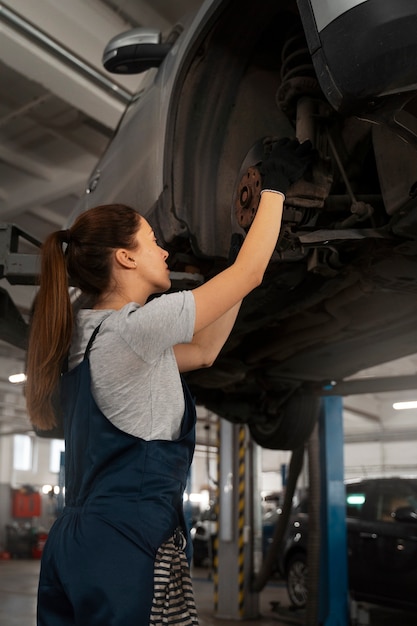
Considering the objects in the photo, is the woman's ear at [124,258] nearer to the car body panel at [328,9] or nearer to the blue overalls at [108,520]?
the blue overalls at [108,520]

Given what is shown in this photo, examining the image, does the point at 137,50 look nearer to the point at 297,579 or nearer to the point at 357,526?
the point at 357,526

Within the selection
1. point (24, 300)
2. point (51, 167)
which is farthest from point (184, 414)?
point (24, 300)

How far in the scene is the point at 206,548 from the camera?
11852 millimetres

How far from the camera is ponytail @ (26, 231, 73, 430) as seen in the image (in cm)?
118

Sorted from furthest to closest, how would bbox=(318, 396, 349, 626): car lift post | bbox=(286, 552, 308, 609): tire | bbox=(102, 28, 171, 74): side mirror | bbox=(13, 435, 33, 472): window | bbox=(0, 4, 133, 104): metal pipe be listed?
bbox=(13, 435, 33, 472): window < bbox=(286, 552, 308, 609): tire < bbox=(318, 396, 349, 626): car lift post < bbox=(0, 4, 133, 104): metal pipe < bbox=(102, 28, 171, 74): side mirror

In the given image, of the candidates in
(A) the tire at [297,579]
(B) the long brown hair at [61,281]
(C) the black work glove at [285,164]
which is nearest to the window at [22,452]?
(A) the tire at [297,579]

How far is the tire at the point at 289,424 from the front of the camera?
13.4ft

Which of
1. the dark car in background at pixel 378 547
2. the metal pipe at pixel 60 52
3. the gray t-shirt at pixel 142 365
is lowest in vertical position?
the dark car in background at pixel 378 547

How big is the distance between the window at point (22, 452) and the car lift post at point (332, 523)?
49.0ft

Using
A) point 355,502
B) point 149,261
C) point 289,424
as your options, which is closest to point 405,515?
point 355,502

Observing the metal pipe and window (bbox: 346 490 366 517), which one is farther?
window (bbox: 346 490 366 517)

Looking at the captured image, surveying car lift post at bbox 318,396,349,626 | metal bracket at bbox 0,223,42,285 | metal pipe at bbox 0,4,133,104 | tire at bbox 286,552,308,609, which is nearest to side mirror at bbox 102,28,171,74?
metal bracket at bbox 0,223,42,285

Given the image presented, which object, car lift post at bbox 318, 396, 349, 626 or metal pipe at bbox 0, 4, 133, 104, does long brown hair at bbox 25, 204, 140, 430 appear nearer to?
metal pipe at bbox 0, 4, 133, 104

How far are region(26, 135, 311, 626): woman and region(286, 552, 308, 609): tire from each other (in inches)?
240
